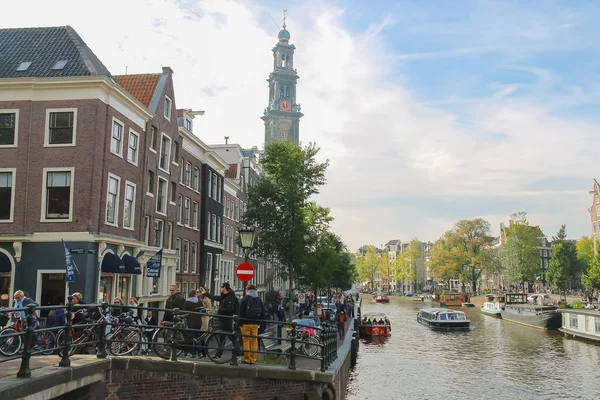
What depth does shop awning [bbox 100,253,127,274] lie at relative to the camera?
86.0 ft

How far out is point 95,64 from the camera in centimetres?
2827

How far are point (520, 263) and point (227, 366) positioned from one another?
103 m

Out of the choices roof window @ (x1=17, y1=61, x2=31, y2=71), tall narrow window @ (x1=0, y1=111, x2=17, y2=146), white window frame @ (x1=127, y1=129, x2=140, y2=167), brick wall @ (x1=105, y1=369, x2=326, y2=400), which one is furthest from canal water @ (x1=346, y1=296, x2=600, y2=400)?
roof window @ (x1=17, y1=61, x2=31, y2=71)

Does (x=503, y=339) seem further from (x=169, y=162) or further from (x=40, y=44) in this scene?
(x=40, y=44)

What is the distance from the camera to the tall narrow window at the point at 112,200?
2698 cm

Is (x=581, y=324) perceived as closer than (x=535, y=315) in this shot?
Yes

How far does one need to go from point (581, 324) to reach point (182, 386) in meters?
48.1

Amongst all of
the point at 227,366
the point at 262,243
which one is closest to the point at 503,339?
the point at 262,243

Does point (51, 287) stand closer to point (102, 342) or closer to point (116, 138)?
point (116, 138)

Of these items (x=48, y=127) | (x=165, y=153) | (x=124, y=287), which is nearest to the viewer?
(x=48, y=127)

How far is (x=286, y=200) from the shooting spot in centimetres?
4144

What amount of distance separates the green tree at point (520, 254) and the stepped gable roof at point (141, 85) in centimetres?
8729

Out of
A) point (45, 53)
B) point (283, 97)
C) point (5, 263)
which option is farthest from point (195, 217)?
point (283, 97)

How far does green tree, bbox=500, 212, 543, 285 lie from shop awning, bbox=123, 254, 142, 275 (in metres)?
90.1
